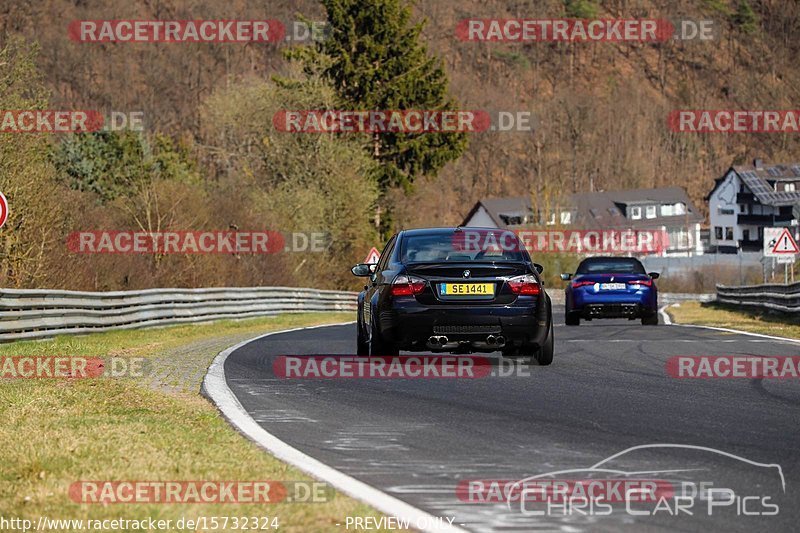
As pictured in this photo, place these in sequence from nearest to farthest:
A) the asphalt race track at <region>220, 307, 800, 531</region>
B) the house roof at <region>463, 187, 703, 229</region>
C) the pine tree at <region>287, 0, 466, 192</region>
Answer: the asphalt race track at <region>220, 307, 800, 531</region> < the pine tree at <region>287, 0, 466, 192</region> < the house roof at <region>463, 187, 703, 229</region>

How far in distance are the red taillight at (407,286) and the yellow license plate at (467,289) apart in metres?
0.25

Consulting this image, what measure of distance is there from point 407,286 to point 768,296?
2254cm

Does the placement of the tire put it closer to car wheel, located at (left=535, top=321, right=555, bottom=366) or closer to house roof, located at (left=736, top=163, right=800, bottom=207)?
car wheel, located at (left=535, top=321, right=555, bottom=366)

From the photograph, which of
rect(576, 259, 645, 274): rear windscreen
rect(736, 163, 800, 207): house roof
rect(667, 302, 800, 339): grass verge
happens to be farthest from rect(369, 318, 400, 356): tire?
rect(736, 163, 800, 207): house roof

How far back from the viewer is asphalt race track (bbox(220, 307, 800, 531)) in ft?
18.6

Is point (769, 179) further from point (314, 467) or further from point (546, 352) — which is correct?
point (314, 467)

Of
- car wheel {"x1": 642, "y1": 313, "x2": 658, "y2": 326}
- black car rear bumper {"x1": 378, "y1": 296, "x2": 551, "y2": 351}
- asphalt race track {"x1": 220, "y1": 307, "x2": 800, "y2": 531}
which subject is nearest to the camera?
asphalt race track {"x1": 220, "y1": 307, "x2": 800, "y2": 531}

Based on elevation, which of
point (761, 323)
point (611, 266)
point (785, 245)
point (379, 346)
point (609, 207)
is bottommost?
point (761, 323)

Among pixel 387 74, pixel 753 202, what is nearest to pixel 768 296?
pixel 387 74

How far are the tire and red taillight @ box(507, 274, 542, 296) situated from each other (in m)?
1.51

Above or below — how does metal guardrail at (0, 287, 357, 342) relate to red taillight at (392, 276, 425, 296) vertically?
below

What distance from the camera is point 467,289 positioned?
13.0 m

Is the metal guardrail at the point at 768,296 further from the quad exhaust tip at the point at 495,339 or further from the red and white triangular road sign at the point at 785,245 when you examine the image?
the quad exhaust tip at the point at 495,339

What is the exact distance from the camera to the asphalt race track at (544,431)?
5664 mm
